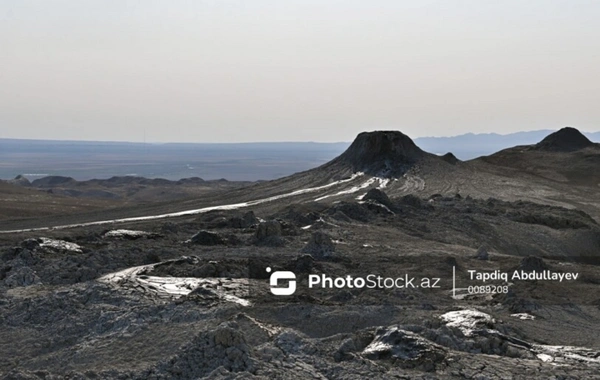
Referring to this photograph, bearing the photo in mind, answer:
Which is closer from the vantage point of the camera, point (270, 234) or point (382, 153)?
point (270, 234)

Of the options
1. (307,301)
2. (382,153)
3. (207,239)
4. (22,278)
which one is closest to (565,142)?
(382,153)

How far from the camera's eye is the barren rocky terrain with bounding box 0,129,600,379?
27.1ft

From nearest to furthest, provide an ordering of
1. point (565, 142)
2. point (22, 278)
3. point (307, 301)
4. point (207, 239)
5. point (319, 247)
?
point (307, 301)
point (22, 278)
point (319, 247)
point (207, 239)
point (565, 142)

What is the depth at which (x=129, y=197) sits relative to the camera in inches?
2532

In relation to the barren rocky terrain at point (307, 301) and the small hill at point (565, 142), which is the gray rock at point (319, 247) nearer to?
the barren rocky terrain at point (307, 301)

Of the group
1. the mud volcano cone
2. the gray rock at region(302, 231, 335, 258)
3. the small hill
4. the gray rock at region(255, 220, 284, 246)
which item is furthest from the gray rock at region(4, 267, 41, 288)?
the small hill

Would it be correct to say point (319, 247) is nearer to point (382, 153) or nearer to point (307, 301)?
point (307, 301)

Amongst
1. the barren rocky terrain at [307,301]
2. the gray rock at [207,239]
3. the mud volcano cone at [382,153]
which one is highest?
the mud volcano cone at [382,153]

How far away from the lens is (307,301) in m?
10.4

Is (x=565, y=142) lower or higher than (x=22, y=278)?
higher

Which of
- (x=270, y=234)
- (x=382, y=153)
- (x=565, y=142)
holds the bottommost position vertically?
(x=270, y=234)

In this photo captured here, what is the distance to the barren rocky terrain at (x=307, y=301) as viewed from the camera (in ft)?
27.1

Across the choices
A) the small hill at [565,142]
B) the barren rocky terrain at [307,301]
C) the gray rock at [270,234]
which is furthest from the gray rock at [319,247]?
the small hill at [565,142]

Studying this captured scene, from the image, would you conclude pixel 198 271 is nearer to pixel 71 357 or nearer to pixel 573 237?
pixel 71 357
